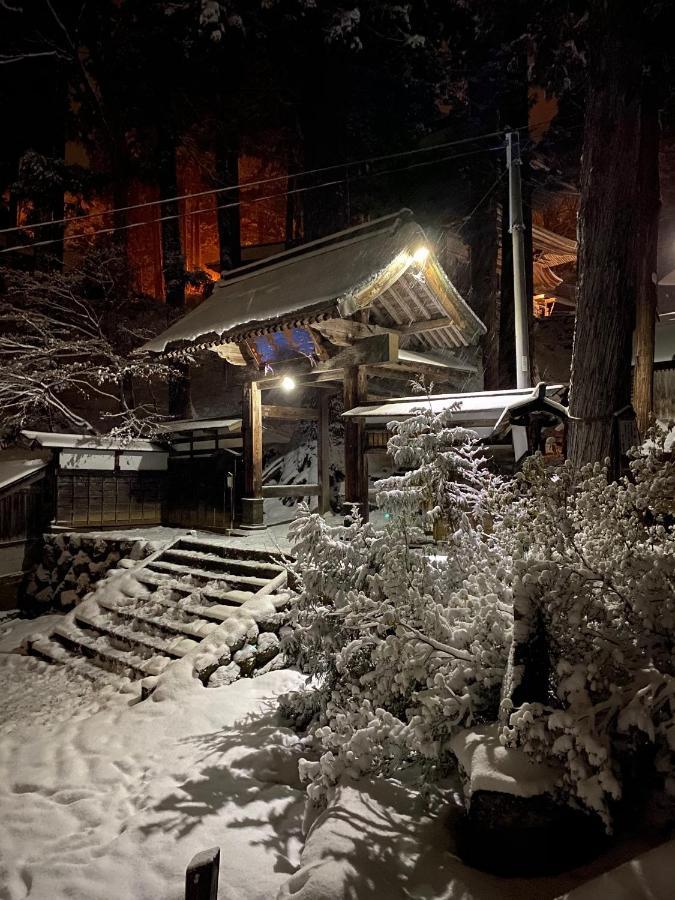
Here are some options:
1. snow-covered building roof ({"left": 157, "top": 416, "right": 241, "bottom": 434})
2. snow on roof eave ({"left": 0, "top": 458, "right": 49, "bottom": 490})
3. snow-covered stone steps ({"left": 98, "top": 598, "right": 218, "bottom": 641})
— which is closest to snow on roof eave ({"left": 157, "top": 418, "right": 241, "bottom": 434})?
snow-covered building roof ({"left": 157, "top": 416, "right": 241, "bottom": 434})

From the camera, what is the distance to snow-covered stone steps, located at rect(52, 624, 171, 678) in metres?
7.59

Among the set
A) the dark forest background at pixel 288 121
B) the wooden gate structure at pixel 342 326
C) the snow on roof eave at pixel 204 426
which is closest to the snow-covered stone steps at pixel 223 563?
the wooden gate structure at pixel 342 326

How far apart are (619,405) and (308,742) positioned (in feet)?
19.6

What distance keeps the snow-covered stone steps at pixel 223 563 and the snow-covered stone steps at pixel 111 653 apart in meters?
2.10

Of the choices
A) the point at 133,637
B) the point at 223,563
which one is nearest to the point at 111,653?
→ the point at 133,637

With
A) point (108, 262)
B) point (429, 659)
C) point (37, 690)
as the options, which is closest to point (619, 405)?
point (429, 659)

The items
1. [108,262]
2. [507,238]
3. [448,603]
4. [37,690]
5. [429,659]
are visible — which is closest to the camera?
[429,659]

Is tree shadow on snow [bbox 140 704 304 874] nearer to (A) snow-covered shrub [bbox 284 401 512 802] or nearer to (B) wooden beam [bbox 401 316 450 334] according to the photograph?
(A) snow-covered shrub [bbox 284 401 512 802]

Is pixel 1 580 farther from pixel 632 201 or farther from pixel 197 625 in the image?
pixel 632 201

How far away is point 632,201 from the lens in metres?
6.88

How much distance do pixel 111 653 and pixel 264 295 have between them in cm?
803

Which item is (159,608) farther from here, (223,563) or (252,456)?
(252,456)

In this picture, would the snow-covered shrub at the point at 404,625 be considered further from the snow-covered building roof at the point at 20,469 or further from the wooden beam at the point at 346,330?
the snow-covered building roof at the point at 20,469

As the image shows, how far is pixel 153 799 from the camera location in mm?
4629
